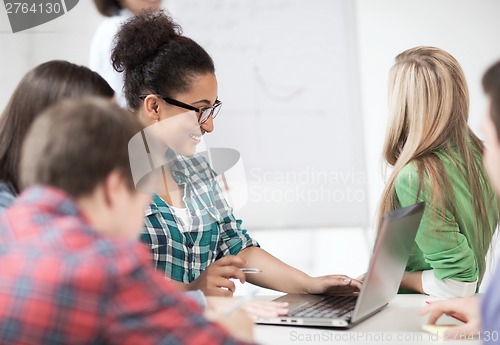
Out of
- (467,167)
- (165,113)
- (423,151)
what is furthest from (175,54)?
(467,167)

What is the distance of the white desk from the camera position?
1.34 m

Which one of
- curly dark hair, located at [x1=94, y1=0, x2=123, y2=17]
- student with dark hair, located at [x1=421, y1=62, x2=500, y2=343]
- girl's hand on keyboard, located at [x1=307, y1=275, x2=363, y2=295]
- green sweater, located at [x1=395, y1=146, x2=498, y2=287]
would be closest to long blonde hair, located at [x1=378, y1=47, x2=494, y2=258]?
green sweater, located at [x1=395, y1=146, x2=498, y2=287]

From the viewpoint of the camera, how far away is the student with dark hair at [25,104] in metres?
1.30

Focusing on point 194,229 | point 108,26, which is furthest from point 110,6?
point 194,229

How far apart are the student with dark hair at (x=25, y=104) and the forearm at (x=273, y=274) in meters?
0.74

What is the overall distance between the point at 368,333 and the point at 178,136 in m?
0.76

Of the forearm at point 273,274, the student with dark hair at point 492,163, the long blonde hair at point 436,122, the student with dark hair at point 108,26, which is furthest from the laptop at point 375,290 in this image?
the student with dark hair at point 108,26

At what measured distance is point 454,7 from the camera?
398 centimetres

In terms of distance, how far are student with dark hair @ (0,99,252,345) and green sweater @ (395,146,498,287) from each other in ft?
3.70

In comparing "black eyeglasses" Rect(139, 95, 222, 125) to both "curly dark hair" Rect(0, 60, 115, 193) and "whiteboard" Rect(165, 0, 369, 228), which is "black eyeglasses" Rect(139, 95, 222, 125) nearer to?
"curly dark hair" Rect(0, 60, 115, 193)

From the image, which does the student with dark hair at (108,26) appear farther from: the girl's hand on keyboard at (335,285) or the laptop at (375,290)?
the laptop at (375,290)

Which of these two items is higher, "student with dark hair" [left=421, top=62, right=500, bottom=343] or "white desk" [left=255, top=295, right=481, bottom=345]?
"student with dark hair" [left=421, top=62, right=500, bottom=343]

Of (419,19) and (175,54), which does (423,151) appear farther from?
(419,19)

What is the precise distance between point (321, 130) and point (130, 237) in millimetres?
3340
